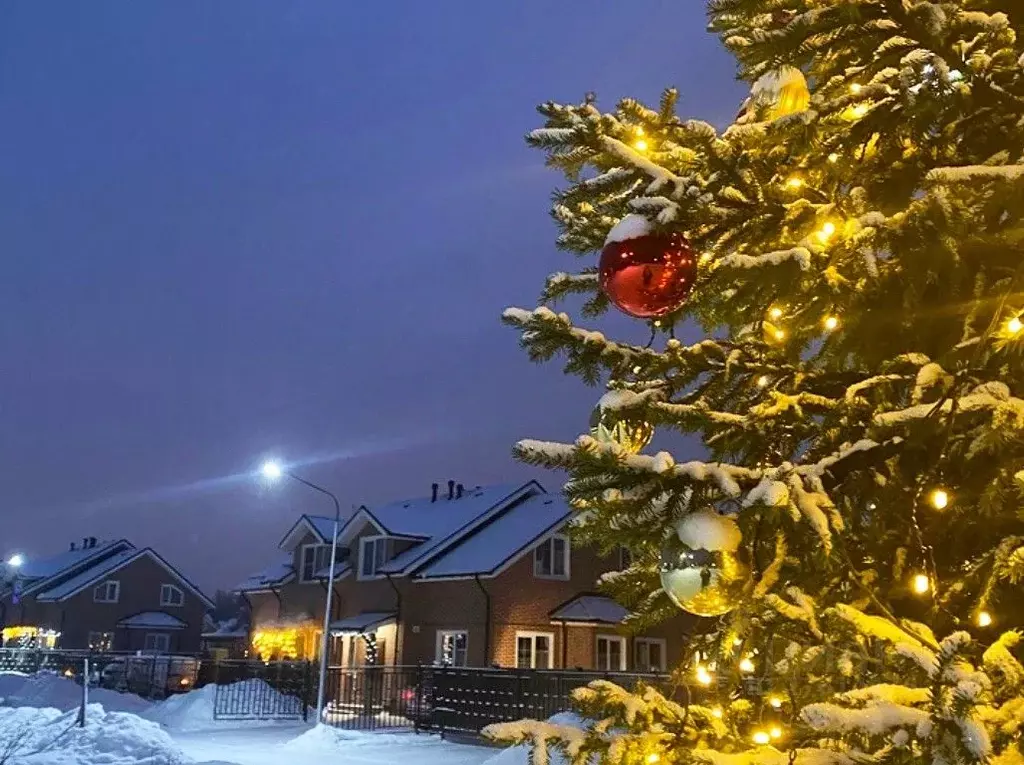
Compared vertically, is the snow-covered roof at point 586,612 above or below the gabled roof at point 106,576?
below

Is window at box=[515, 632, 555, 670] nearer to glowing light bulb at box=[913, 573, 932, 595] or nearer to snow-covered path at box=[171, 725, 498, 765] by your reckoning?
snow-covered path at box=[171, 725, 498, 765]

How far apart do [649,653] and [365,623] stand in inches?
376

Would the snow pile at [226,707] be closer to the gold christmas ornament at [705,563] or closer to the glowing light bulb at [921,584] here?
the glowing light bulb at [921,584]

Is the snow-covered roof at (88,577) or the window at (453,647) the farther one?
the snow-covered roof at (88,577)

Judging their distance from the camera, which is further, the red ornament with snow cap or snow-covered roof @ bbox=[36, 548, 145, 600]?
snow-covered roof @ bbox=[36, 548, 145, 600]

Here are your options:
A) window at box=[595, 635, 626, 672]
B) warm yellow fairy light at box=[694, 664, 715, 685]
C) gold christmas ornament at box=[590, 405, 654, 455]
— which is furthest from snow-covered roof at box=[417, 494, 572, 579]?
gold christmas ornament at box=[590, 405, 654, 455]

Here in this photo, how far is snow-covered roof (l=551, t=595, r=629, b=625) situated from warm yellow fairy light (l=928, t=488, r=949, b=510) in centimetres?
2575

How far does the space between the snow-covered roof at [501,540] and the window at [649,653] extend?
182 inches

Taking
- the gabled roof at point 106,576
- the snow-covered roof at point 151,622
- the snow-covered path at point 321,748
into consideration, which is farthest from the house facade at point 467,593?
the gabled roof at point 106,576

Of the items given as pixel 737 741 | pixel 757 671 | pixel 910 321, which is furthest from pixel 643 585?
pixel 910 321

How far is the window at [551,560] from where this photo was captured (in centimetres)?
2981

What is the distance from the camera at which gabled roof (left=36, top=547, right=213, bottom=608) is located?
51031mm

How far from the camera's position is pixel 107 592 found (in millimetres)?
51312

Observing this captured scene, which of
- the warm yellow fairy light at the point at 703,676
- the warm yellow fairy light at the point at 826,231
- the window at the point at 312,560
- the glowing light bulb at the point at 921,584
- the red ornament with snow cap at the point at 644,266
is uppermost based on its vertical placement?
the window at the point at 312,560
